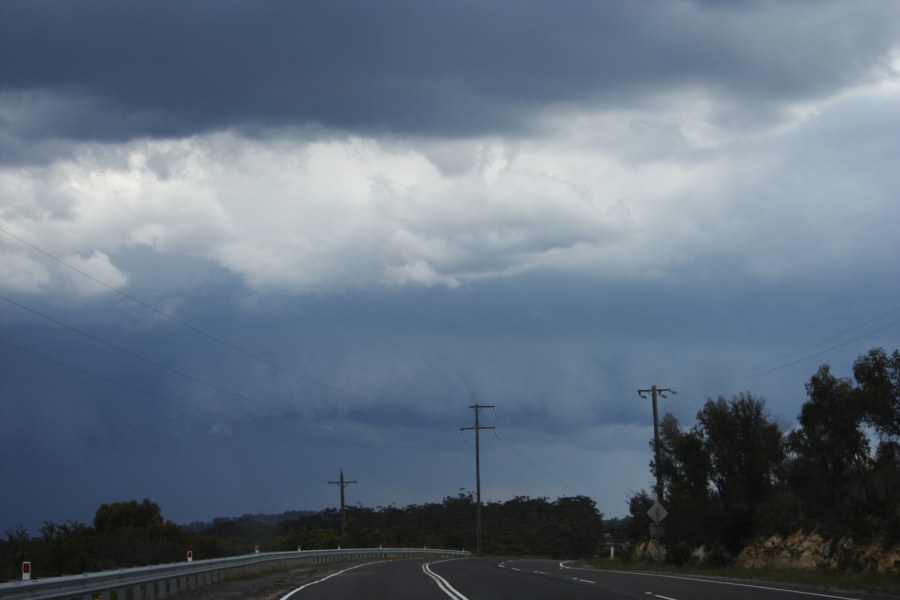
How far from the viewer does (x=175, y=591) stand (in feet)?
94.9

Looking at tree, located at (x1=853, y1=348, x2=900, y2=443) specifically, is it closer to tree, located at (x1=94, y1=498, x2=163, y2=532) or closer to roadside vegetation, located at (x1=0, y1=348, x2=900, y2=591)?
roadside vegetation, located at (x1=0, y1=348, x2=900, y2=591)

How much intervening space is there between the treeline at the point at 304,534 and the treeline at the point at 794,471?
84.2 ft

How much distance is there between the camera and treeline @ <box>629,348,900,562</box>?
115ft

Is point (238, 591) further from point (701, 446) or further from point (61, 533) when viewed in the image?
point (701, 446)

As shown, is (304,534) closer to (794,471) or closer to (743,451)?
(743,451)

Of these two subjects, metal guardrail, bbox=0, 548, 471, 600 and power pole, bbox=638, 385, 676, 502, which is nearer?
metal guardrail, bbox=0, 548, 471, 600

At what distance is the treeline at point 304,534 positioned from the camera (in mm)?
40719

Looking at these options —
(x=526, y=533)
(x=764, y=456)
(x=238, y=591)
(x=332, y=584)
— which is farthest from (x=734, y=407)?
(x=526, y=533)

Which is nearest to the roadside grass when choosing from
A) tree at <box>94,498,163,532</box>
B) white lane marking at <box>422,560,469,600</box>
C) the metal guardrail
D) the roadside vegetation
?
the roadside vegetation

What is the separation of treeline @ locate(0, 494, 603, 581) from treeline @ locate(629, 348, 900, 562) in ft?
84.2

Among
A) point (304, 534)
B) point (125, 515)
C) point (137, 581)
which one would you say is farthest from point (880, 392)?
point (304, 534)

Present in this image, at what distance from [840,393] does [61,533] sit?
32704 mm

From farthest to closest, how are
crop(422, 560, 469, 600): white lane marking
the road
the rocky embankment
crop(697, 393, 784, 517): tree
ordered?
crop(697, 393, 784, 517): tree → the rocky embankment → crop(422, 560, 469, 600): white lane marking → the road

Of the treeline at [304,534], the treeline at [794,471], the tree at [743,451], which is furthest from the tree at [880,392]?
the treeline at [304,534]
